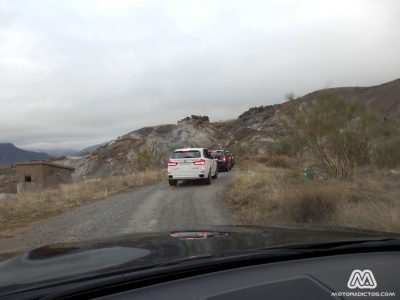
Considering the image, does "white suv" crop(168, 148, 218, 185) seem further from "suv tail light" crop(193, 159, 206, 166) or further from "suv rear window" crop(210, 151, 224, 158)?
"suv rear window" crop(210, 151, 224, 158)

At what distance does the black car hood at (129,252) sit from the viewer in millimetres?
2248

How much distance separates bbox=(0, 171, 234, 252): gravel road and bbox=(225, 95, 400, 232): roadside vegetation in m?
0.88

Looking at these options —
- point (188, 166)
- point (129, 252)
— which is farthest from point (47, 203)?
point (129, 252)

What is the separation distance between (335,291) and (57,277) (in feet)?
4.28

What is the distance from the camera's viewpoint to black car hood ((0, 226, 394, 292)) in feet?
7.38

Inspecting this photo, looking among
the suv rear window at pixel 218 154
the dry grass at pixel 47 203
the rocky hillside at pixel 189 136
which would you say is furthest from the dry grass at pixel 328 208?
the rocky hillside at pixel 189 136

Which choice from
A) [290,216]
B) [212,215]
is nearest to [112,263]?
[290,216]

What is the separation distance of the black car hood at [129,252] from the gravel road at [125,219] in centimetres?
540

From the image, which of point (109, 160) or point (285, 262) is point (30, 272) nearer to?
point (285, 262)

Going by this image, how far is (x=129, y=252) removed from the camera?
2.66 m

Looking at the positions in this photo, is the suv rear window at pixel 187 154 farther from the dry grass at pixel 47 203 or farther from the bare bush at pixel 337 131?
the bare bush at pixel 337 131

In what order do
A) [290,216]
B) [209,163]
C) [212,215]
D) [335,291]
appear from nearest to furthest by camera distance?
[335,291] < [290,216] < [212,215] < [209,163]

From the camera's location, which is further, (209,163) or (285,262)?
(209,163)

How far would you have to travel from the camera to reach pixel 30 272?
92.9 inches
